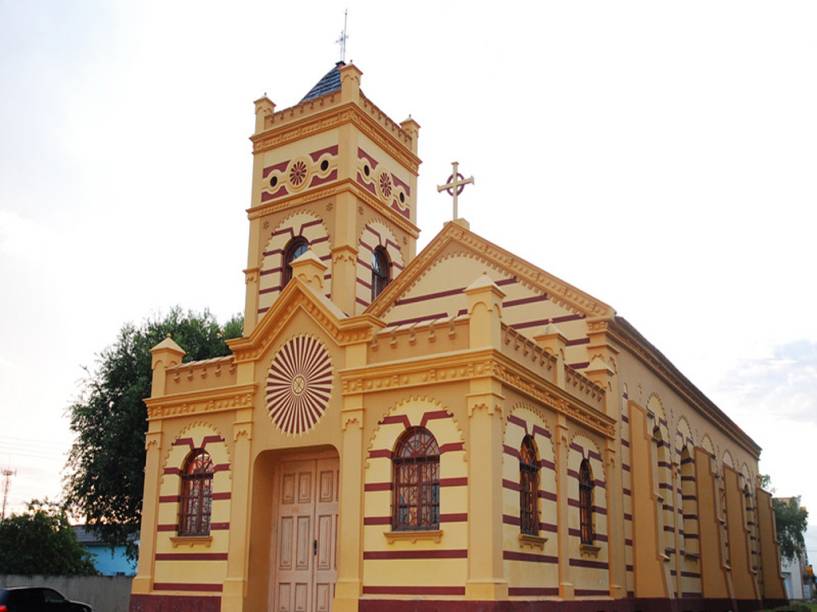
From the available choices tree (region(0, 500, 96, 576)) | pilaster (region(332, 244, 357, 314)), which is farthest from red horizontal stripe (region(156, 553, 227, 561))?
tree (region(0, 500, 96, 576))

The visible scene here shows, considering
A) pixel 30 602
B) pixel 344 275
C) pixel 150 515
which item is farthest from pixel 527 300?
pixel 30 602

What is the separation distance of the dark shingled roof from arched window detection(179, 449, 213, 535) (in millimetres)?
13471

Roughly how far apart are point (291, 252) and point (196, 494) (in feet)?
29.8

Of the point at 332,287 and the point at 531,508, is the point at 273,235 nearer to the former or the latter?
the point at 332,287

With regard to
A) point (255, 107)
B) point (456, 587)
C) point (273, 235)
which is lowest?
point (456, 587)

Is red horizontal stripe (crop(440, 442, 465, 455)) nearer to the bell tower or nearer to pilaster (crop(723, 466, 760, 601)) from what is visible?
the bell tower

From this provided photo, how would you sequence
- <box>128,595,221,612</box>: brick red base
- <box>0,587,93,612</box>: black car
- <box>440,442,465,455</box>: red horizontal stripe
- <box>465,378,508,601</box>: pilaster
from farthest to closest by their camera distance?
<box>128,595,221,612</box>: brick red base < <box>0,587,93,612</box>: black car < <box>440,442,465,455</box>: red horizontal stripe < <box>465,378,508,601</box>: pilaster

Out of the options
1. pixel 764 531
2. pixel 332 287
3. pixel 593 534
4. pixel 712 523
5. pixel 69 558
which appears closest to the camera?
pixel 593 534

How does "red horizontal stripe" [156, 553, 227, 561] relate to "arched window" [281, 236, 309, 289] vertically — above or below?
below

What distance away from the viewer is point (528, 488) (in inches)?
831

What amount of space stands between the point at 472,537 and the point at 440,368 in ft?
12.4

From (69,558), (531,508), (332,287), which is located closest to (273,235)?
(332,287)

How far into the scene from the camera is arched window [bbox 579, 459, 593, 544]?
2362 centimetres

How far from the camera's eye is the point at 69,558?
157 feet
